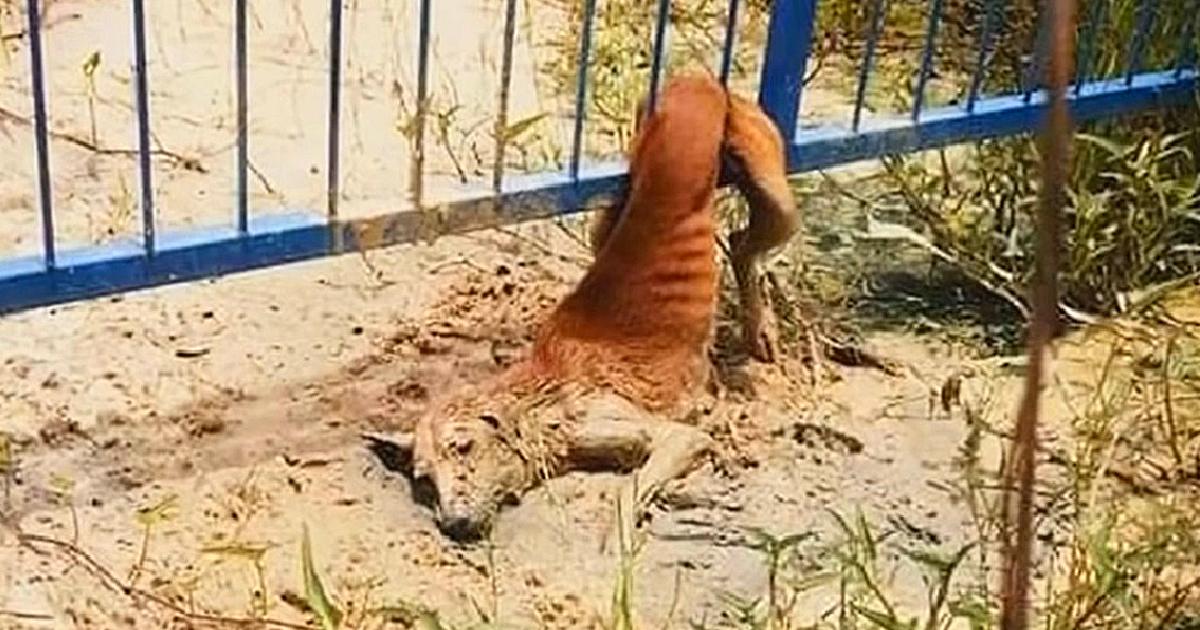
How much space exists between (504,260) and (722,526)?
35.5 inches

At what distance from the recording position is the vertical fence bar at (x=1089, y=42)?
4.06 meters

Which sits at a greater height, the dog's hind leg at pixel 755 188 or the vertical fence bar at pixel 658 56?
the vertical fence bar at pixel 658 56

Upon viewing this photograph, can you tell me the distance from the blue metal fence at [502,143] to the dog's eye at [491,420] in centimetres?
36

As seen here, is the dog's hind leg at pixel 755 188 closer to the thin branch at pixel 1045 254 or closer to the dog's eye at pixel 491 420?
the dog's eye at pixel 491 420

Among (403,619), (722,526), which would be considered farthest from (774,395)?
(403,619)

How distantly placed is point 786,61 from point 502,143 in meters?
0.64

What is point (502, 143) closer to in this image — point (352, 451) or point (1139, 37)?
point (352, 451)

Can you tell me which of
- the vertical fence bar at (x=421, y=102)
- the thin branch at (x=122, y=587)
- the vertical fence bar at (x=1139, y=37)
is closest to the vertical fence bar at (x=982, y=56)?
the vertical fence bar at (x=1139, y=37)

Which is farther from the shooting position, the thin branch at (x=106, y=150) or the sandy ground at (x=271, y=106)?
the thin branch at (x=106, y=150)

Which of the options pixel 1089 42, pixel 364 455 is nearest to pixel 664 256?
pixel 364 455

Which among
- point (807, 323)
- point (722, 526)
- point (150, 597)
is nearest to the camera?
point (150, 597)

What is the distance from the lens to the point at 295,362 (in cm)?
360

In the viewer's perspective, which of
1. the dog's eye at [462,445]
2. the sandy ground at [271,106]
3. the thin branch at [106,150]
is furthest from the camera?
the thin branch at [106,150]

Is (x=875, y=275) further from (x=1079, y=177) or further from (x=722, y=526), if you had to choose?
(x=722, y=526)
